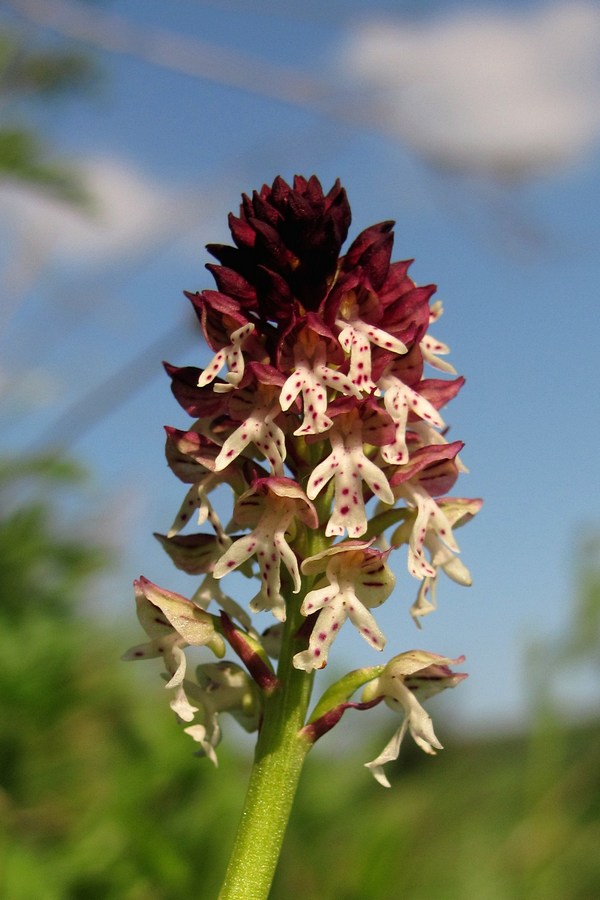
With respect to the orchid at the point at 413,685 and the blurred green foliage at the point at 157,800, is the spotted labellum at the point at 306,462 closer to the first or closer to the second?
the orchid at the point at 413,685

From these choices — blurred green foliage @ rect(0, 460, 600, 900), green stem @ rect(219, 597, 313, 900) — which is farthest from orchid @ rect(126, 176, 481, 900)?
blurred green foliage @ rect(0, 460, 600, 900)

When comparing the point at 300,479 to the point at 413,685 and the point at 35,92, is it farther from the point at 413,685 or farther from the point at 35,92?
the point at 35,92

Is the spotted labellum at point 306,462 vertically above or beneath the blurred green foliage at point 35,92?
beneath

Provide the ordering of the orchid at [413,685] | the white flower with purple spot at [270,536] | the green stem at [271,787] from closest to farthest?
1. the green stem at [271,787]
2. the white flower with purple spot at [270,536]
3. the orchid at [413,685]

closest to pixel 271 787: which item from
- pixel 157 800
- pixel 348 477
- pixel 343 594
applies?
pixel 343 594

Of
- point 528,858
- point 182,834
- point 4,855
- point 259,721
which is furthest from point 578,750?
point 259,721

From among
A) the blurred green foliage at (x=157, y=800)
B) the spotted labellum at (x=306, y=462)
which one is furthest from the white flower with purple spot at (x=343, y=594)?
the blurred green foliage at (x=157, y=800)

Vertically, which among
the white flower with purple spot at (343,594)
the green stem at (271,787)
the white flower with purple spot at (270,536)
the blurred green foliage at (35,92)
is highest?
the blurred green foliage at (35,92)
